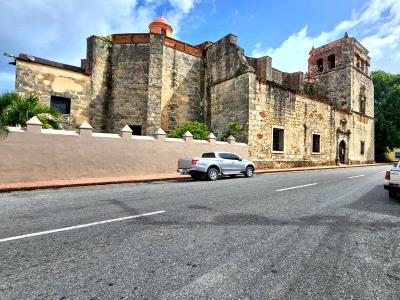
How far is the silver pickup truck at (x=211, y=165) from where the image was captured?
41.6ft

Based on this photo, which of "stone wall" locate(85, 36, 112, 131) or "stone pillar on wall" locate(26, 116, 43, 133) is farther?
"stone wall" locate(85, 36, 112, 131)

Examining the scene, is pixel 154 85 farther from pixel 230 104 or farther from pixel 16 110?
pixel 16 110

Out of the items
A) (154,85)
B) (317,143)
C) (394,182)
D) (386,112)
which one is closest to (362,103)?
(386,112)

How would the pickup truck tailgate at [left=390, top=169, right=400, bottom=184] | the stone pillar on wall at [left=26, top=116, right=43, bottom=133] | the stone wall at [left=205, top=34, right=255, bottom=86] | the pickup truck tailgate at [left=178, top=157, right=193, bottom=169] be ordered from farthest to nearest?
the stone wall at [left=205, top=34, right=255, bottom=86] < the pickup truck tailgate at [left=178, top=157, right=193, bottom=169] < the stone pillar on wall at [left=26, top=116, right=43, bottom=133] < the pickup truck tailgate at [left=390, top=169, right=400, bottom=184]

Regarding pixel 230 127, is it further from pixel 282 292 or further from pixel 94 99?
pixel 282 292

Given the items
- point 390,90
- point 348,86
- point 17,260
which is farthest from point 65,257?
point 390,90

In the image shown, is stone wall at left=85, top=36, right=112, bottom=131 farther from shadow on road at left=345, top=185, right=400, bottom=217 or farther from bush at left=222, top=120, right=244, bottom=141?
shadow on road at left=345, top=185, right=400, bottom=217

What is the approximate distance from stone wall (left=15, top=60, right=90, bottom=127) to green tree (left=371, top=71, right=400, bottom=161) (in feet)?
125

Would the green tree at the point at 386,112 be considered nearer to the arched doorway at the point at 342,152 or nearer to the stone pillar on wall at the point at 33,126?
the arched doorway at the point at 342,152

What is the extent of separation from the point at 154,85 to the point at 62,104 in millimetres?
6799

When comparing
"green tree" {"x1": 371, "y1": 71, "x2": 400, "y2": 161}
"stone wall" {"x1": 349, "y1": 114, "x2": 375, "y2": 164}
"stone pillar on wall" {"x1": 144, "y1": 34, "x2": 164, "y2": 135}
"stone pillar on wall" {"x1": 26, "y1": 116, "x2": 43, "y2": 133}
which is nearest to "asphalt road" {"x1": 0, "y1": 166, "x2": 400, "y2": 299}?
"stone pillar on wall" {"x1": 26, "y1": 116, "x2": 43, "y2": 133}

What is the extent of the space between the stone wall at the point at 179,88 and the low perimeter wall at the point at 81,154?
6.10 meters

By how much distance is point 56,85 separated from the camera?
17703 millimetres

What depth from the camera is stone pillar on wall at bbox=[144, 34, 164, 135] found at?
1983 centimetres
